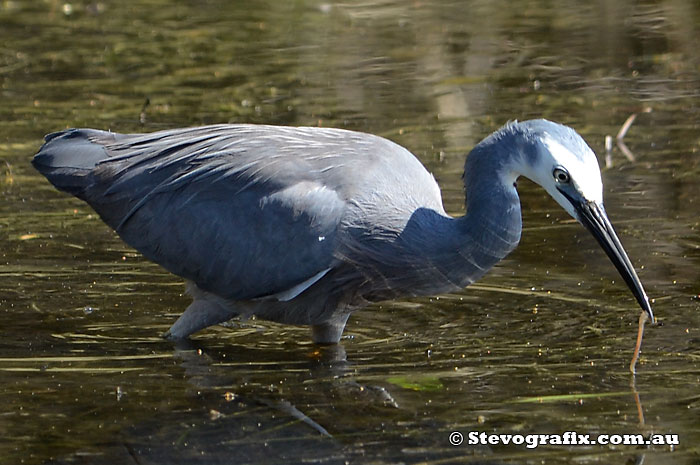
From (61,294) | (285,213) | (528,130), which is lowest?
(61,294)

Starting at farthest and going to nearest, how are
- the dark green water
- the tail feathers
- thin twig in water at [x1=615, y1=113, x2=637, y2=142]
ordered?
thin twig in water at [x1=615, y1=113, x2=637, y2=142], the tail feathers, the dark green water

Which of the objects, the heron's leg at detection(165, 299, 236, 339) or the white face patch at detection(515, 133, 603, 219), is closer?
the white face patch at detection(515, 133, 603, 219)

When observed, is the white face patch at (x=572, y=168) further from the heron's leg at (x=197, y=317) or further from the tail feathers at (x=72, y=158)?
the tail feathers at (x=72, y=158)

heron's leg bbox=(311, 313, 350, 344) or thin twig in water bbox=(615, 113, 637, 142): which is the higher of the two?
thin twig in water bbox=(615, 113, 637, 142)

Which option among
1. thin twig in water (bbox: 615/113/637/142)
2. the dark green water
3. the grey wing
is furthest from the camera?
thin twig in water (bbox: 615/113/637/142)

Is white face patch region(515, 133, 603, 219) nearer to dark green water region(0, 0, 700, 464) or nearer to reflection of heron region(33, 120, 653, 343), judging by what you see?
reflection of heron region(33, 120, 653, 343)

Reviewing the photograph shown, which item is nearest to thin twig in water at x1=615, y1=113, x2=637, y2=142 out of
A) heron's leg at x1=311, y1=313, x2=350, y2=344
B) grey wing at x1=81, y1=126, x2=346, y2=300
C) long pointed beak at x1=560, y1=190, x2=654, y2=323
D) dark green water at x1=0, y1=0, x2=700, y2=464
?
dark green water at x1=0, y1=0, x2=700, y2=464

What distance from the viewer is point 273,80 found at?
1152 centimetres

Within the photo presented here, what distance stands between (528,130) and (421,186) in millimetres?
852

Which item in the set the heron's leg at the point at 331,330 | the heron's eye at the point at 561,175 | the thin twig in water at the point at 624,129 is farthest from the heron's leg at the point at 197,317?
the thin twig in water at the point at 624,129

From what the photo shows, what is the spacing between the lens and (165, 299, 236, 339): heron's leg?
641 centimetres

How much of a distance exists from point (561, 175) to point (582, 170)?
104 millimetres

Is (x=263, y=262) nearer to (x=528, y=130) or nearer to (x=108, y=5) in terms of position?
(x=528, y=130)

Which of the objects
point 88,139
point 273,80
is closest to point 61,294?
point 88,139
